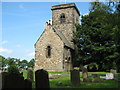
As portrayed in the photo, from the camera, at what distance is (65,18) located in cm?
2823

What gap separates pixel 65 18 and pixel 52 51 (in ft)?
26.5

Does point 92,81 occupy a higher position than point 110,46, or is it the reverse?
point 110,46

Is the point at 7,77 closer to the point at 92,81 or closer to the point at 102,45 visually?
the point at 92,81

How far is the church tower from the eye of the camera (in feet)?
91.0

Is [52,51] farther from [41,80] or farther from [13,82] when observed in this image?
[13,82]

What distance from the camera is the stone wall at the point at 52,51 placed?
22750mm

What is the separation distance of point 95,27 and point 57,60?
26.8 feet

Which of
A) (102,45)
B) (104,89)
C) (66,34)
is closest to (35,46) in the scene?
(66,34)

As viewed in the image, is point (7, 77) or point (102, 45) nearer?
point (7, 77)

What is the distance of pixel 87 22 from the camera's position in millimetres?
25312

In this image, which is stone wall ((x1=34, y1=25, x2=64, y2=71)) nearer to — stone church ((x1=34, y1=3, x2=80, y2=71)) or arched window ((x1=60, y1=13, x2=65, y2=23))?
stone church ((x1=34, y1=3, x2=80, y2=71))

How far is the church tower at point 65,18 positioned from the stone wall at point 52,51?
15.2ft

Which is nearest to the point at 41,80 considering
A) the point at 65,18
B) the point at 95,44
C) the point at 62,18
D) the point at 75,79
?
the point at 75,79

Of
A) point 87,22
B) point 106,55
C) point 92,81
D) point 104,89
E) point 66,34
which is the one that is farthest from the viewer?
point 66,34
